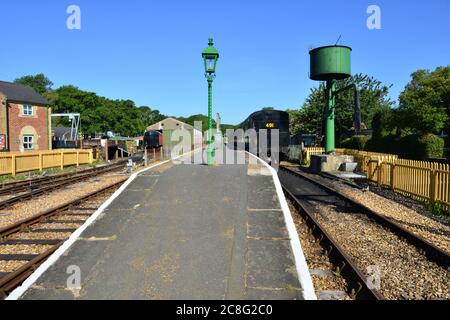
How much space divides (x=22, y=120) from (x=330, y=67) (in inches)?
1123

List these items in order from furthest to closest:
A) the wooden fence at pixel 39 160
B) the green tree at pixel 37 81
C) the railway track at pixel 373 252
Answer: the green tree at pixel 37 81 < the wooden fence at pixel 39 160 < the railway track at pixel 373 252

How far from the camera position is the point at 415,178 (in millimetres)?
13234

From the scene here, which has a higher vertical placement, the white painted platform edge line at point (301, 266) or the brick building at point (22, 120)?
the brick building at point (22, 120)

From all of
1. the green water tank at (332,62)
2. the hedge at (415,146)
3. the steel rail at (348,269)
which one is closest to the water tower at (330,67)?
the green water tank at (332,62)

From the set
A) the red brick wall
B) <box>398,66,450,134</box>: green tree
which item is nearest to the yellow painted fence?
<box>398,66,450,134</box>: green tree

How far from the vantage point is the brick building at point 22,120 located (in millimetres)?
33031

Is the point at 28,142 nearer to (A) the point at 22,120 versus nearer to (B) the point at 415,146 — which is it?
(A) the point at 22,120

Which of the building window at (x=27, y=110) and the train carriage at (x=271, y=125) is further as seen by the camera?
the building window at (x=27, y=110)

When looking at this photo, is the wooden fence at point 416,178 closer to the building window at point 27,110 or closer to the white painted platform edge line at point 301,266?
the white painted platform edge line at point 301,266

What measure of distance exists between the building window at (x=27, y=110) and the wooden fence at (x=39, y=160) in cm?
1003

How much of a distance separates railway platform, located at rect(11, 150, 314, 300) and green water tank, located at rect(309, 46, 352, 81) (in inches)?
616
